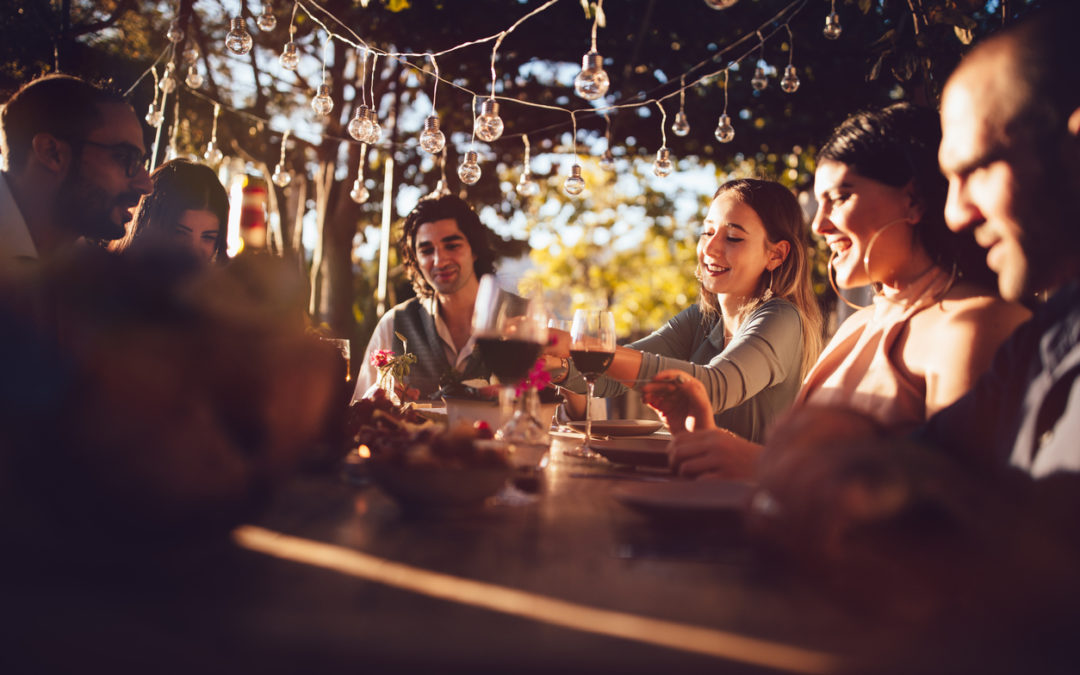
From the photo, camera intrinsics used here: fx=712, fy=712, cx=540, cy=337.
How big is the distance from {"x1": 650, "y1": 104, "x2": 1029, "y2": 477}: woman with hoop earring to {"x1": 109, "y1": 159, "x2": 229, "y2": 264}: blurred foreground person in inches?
97.5

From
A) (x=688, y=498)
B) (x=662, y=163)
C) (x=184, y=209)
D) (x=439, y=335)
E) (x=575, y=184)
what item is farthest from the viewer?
(x=439, y=335)

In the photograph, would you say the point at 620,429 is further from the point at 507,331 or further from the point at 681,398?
the point at 507,331

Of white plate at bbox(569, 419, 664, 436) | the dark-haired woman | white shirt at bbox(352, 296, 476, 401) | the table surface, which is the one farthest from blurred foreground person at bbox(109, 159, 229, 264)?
the table surface

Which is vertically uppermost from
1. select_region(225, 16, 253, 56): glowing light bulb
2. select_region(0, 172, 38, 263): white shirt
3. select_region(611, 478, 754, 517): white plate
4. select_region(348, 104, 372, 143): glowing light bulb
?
select_region(225, 16, 253, 56): glowing light bulb

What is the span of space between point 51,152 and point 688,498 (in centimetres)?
224

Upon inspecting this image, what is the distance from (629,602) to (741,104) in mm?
4798

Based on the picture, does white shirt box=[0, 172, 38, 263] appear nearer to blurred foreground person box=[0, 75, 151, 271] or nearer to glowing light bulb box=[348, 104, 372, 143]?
blurred foreground person box=[0, 75, 151, 271]

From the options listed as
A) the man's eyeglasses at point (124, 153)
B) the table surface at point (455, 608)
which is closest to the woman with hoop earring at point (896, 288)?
the table surface at point (455, 608)

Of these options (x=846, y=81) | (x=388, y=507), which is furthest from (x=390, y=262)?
(x=388, y=507)

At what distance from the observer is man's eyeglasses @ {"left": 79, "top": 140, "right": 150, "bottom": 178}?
87.1 inches

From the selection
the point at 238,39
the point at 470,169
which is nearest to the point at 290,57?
the point at 238,39

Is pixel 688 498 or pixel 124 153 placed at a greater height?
pixel 124 153

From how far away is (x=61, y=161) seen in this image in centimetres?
218

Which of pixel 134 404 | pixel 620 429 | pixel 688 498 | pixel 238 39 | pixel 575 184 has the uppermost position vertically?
pixel 238 39
